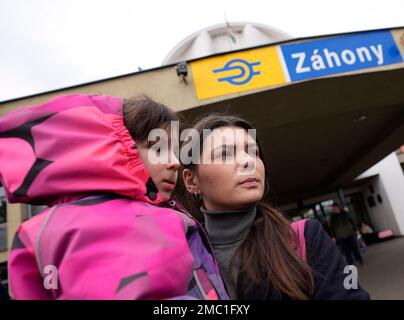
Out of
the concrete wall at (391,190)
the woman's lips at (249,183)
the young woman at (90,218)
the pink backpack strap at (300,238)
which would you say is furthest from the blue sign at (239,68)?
the concrete wall at (391,190)

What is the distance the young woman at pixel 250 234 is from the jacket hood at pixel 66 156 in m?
0.41

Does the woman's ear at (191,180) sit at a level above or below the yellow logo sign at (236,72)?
below

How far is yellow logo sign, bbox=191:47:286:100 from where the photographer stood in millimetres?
3469

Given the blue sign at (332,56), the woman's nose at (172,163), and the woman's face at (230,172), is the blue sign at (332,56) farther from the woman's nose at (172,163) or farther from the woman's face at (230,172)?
the woman's nose at (172,163)

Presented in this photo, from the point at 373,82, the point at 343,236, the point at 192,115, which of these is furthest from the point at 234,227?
the point at 343,236

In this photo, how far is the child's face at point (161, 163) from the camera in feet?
2.91

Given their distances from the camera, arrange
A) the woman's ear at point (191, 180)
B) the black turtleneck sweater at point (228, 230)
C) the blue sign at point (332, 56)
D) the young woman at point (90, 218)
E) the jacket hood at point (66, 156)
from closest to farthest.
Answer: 1. the young woman at point (90, 218)
2. the jacket hood at point (66, 156)
3. the black turtleneck sweater at point (228, 230)
4. the woman's ear at point (191, 180)
5. the blue sign at point (332, 56)

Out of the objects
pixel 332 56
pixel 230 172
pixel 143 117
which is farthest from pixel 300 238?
pixel 332 56

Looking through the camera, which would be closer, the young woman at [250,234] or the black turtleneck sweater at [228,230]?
the young woman at [250,234]

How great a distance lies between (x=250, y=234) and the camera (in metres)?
1.09

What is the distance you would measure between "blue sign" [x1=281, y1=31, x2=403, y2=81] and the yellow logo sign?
0.20 metres

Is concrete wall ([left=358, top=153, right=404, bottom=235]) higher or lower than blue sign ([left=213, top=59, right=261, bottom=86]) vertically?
lower

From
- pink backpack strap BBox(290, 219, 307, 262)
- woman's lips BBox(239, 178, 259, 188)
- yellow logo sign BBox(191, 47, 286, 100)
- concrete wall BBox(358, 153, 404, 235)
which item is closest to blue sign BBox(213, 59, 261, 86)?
yellow logo sign BBox(191, 47, 286, 100)

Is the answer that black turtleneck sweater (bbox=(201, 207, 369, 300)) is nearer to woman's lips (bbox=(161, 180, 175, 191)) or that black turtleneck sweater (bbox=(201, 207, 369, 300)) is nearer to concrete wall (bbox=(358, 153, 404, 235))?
woman's lips (bbox=(161, 180, 175, 191))
